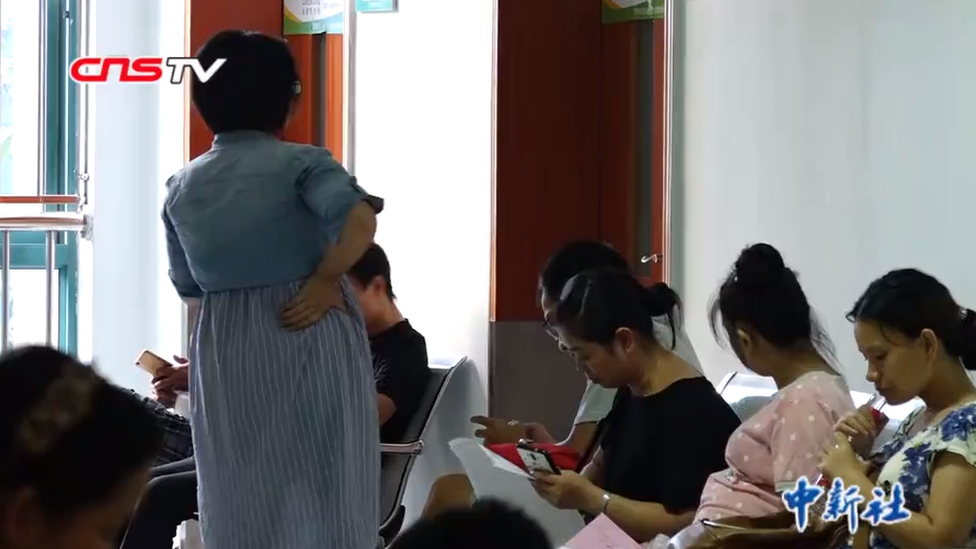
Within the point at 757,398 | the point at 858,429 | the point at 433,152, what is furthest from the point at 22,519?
the point at 433,152

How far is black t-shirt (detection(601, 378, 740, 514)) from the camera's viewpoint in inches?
79.8

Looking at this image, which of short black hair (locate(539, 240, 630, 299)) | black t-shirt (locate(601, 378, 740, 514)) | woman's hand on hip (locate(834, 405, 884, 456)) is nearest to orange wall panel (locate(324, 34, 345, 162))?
short black hair (locate(539, 240, 630, 299))

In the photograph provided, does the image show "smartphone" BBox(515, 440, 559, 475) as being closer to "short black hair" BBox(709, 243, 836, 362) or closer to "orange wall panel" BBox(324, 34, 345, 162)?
"short black hair" BBox(709, 243, 836, 362)

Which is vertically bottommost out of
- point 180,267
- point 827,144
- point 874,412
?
point 874,412

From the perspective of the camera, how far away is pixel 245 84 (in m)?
2.19

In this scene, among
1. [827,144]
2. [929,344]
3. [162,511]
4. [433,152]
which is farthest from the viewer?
[433,152]

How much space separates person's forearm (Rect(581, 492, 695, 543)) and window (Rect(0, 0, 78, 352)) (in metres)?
3.29

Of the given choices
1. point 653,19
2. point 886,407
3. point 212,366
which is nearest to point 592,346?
point 886,407

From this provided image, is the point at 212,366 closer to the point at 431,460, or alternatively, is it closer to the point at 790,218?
the point at 790,218

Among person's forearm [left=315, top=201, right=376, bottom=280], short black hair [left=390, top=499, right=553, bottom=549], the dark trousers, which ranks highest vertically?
person's forearm [left=315, top=201, right=376, bottom=280]

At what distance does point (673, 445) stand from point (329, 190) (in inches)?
27.1

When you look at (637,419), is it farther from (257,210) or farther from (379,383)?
(379,383)

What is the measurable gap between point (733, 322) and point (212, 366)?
871 millimetres

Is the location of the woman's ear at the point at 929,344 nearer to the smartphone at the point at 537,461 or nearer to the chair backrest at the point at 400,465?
the smartphone at the point at 537,461
